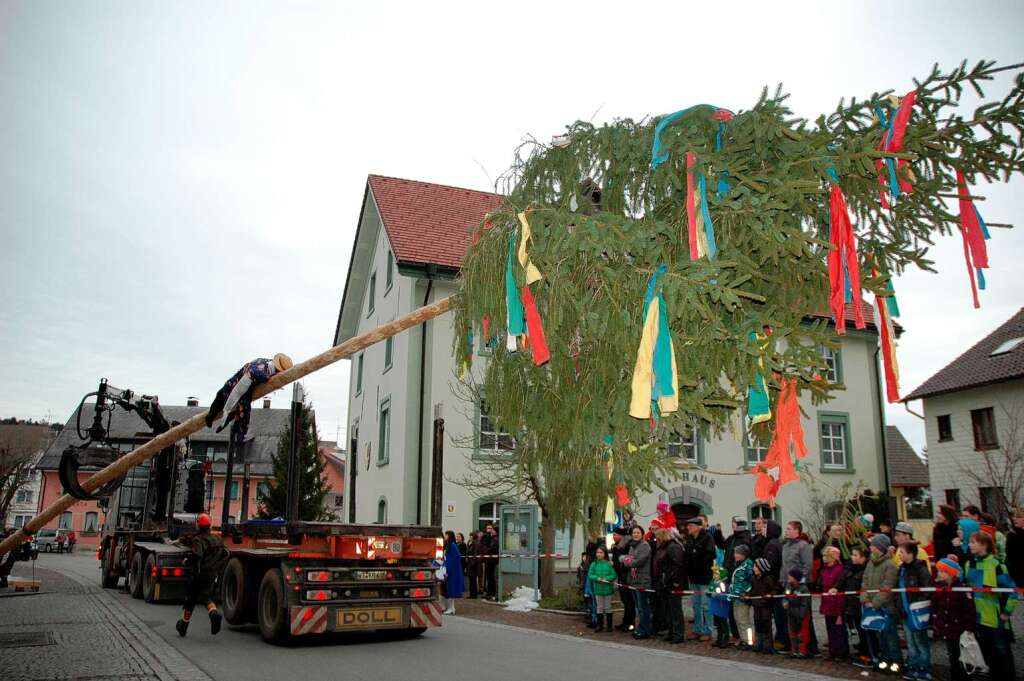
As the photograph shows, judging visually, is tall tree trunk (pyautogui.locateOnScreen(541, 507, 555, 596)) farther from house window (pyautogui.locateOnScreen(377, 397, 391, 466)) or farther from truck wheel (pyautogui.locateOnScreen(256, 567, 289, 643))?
house window (pyautogui.locateOnScreen(377, 397, 391, 466))

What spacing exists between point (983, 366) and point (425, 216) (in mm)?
Result: 19921

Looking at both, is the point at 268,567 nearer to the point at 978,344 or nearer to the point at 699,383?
the point at 699,383

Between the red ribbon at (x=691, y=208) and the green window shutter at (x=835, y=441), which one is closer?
the red ribbon at (x=691, y=208)

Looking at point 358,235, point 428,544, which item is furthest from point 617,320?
point 358,235

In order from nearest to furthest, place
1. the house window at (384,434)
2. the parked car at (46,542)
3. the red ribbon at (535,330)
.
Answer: the red ribbon at (535,330), the house window at (384,434), the parked car at (46,542)

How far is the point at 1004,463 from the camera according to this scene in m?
25.0

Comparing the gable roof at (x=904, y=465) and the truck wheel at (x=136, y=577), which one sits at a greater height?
the gable roof at (x=904, y=465)

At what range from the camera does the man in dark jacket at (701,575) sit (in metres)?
11.2

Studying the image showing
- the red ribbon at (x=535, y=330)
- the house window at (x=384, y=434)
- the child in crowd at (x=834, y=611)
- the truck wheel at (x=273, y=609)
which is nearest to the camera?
the red ribbon at (x=535, y=330)

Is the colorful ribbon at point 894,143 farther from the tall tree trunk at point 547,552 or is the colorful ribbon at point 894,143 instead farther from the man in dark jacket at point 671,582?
the tall tree trunk at point 547,552

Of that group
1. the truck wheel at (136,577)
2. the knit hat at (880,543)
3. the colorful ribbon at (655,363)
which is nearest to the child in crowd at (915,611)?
the knit hat at (880,543)

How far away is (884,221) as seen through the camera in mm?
6480

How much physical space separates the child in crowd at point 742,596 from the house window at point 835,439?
17.6 metres

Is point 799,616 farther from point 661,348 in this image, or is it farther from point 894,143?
point 894,143
